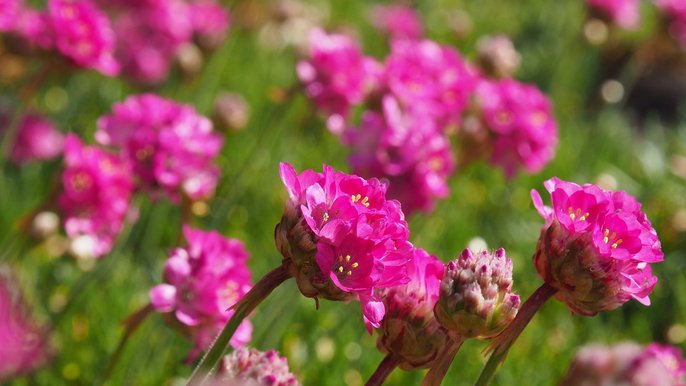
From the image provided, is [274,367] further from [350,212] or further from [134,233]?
[134,233]

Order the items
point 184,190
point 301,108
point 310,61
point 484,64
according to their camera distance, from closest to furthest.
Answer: point 184,190
point 310,61
point 484,64
point 301,108

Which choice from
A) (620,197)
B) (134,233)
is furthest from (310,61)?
(620,197)

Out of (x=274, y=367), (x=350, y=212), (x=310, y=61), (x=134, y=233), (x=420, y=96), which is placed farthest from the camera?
(x=134, y=233)

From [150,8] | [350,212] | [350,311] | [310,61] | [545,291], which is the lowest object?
[350,311]

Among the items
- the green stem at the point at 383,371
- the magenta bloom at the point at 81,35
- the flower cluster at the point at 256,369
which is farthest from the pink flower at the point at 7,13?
the green stem at the point at 383,371

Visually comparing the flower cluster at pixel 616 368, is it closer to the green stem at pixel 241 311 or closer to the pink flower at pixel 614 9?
the green stem at pixel 241 311

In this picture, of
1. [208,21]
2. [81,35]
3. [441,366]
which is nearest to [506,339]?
[441,366]

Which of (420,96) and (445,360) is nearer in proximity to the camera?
(445,360)
